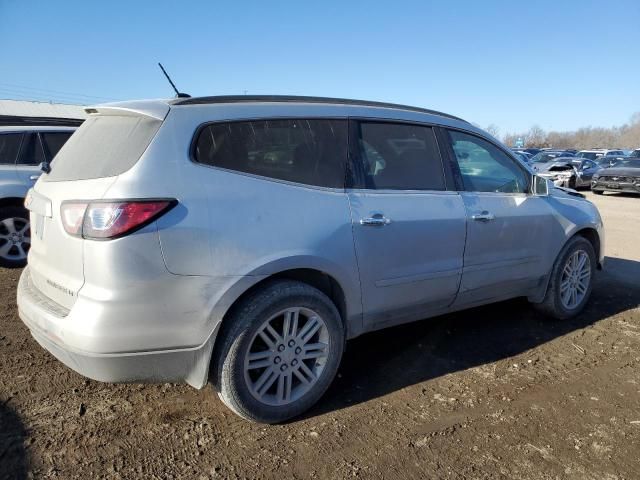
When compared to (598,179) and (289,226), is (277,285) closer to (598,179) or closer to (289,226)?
(289,226)

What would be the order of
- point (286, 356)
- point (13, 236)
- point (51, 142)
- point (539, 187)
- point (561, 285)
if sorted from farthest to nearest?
point (51, 142) → point (13, 236) → point (561, 285) → point (539, 187) → point (286, 356)

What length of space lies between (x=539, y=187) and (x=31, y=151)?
20.5 feet

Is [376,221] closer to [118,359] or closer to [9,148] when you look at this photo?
[118,359]

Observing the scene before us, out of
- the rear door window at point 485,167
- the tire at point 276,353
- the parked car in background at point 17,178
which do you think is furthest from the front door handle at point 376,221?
the parked car in background at point 17,178

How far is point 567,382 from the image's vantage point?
11.6 ft

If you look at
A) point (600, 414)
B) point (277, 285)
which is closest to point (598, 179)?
point (600, 414)

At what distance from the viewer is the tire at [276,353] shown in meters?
2.73

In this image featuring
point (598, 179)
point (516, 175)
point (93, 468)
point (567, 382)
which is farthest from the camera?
point (598, 179)

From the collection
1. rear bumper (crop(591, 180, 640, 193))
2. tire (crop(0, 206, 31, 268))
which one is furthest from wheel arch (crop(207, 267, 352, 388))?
rear bumper (crop(591, 180, 640, 193))

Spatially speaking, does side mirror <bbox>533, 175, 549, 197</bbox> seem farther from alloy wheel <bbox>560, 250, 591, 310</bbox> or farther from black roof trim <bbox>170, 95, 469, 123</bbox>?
black roof trim <bbox>170, 95, 469, 123</bbox>

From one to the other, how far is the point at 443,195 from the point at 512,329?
5.34 ft

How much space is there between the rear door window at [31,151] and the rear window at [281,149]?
200 inches

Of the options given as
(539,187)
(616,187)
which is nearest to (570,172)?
(616,187)

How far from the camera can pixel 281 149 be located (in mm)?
2984
